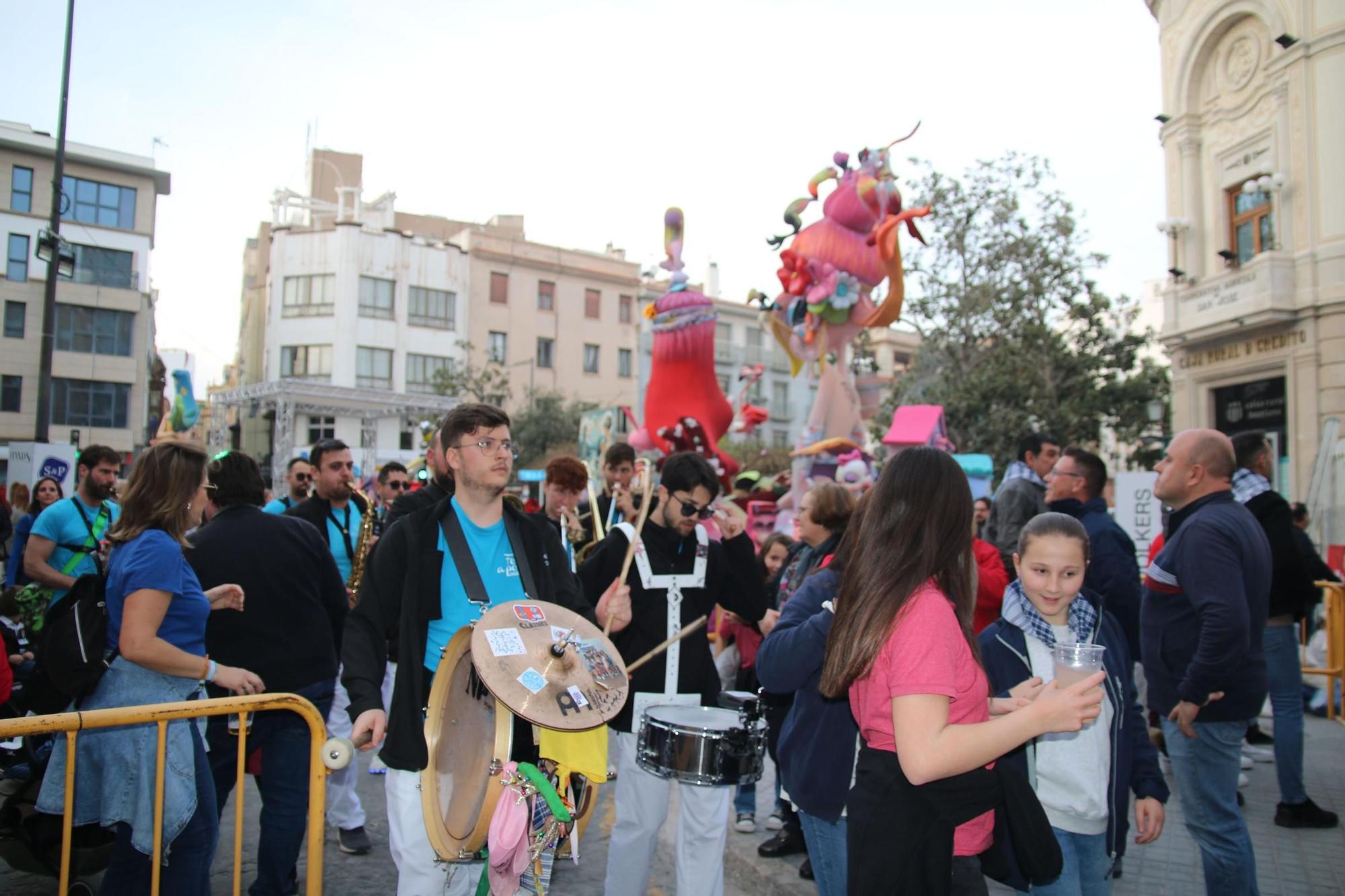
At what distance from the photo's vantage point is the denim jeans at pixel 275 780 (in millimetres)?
3857

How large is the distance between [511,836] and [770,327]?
1131 cm

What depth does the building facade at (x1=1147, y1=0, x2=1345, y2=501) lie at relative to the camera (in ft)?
60.0

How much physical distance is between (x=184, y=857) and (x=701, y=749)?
1.89 m

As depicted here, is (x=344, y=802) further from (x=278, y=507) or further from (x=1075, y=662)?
(x=1075, y=662)

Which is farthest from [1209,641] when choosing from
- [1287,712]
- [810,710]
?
[1287,712]

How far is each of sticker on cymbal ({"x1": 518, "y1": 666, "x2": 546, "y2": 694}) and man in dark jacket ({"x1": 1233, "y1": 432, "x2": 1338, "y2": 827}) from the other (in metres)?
4.15

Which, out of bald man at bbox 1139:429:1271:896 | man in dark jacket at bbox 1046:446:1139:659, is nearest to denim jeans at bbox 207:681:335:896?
bald man at bbox 1139:429:1271:896

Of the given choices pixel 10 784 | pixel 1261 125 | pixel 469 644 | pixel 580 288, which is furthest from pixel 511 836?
pixel 580 288

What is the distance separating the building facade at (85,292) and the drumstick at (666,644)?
1453 inches

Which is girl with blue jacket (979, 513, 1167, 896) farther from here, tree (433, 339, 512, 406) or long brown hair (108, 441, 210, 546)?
tree (433, 339, 512, 406)

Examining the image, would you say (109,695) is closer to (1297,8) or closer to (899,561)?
(899,561)

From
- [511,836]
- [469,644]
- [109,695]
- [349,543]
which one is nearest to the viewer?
[511,836]

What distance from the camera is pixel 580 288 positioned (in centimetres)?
4572

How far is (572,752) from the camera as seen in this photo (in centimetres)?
310
